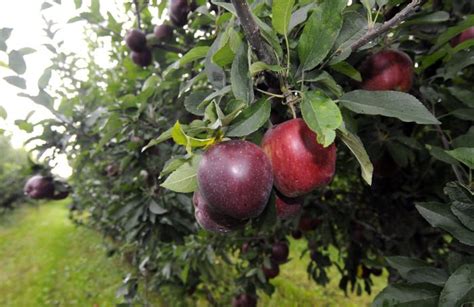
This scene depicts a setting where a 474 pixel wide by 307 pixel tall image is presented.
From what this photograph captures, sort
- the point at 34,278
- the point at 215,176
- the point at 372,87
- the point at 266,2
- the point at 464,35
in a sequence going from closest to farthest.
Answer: the point at 215,176 < the point at 266,2 < the point at 372,87 < the point at 464,35 < the point at 34,278

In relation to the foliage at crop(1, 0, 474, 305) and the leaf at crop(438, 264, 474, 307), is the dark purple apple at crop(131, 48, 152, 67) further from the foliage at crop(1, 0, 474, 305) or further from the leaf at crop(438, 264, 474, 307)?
the leaf at crop(438, 264, 474, 307)

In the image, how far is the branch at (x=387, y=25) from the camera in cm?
61

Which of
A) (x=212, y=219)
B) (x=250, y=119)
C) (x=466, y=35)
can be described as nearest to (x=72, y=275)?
(x=212, y=219)

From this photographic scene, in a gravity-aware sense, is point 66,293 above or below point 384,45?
below

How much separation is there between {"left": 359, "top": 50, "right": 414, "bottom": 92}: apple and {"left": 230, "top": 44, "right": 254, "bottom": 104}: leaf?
1.77 ft

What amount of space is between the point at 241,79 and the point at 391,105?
0.31m

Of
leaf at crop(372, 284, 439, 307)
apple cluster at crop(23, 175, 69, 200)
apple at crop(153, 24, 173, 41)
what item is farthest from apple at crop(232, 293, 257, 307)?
apple at crop(153, 24, 173, 41)

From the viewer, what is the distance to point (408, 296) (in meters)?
0.87

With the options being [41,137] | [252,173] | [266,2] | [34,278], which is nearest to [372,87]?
[266,2]

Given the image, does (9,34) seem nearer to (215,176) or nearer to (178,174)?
(178,174)

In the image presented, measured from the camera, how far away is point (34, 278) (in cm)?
713

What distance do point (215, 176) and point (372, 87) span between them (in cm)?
69

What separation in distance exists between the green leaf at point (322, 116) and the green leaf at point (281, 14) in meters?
0.15

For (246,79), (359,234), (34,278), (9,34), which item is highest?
(9,34)
